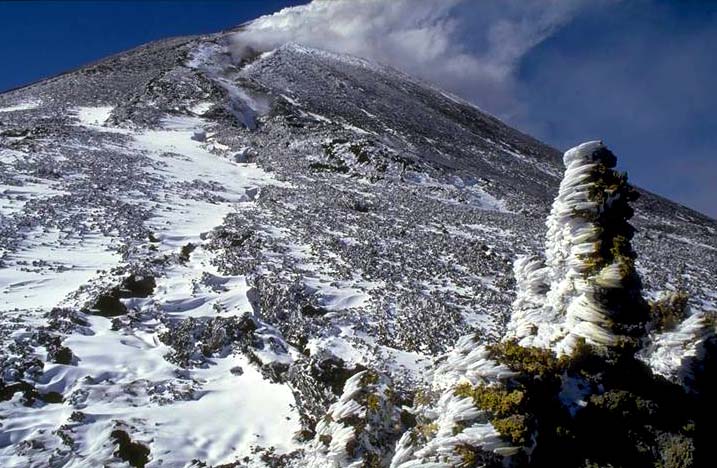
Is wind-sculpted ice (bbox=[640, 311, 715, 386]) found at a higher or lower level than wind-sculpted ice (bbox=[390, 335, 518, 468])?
higher

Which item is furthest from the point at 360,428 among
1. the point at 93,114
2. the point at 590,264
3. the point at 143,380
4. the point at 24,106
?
the point at 24,106

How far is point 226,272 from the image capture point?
709 inches

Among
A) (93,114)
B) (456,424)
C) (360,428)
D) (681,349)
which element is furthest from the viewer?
(93,114)

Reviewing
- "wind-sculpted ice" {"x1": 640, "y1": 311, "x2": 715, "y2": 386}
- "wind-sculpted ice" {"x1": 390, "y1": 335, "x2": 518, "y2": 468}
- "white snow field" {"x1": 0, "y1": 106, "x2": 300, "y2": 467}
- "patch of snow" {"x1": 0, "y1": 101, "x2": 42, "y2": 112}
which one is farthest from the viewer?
"patch of snow" {"x1": 0, "y1": 101, "x2": 42, "y2": 112}

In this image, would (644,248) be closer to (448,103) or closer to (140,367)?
(140,367)

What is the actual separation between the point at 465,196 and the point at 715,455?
34477mm

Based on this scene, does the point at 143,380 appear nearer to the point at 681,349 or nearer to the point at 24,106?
the point at 681,349

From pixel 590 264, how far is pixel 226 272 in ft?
40.8

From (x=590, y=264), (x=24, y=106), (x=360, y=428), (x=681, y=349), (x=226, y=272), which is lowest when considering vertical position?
(x=360, y=428)

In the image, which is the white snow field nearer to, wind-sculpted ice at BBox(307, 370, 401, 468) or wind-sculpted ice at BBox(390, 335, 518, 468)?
wind-sculpted ice at BBox(307, 370, 401, 468)

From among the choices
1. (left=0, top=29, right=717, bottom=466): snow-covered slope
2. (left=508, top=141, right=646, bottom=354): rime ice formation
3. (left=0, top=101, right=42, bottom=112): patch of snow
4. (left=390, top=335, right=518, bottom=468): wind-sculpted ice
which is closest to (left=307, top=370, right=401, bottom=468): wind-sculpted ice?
(left=0, top=29, right=717, bottom=466): snow-covered slope

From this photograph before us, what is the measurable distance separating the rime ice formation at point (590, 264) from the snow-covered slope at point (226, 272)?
3.20m

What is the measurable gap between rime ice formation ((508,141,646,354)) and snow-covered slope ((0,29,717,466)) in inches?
126

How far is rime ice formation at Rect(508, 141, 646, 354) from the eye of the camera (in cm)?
836
